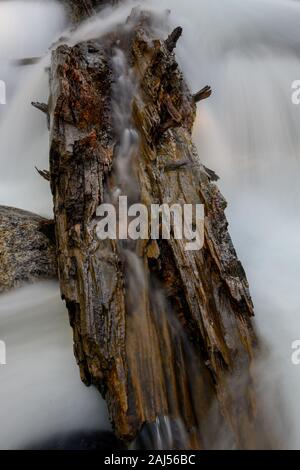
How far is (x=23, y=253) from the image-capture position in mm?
3531

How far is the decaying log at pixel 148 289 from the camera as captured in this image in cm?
234

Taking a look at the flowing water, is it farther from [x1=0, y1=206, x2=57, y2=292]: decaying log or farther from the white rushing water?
[x1=0, y1=206, x2=57, y2=292]: decaying log

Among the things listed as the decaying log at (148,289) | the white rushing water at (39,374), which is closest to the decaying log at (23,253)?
the white rushing water at (39,374)

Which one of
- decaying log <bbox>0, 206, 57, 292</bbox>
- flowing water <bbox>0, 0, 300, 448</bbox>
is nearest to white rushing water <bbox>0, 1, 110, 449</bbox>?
flowing water <bbox>0, 0, 300, 448</bbox>

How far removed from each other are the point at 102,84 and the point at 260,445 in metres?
3.26

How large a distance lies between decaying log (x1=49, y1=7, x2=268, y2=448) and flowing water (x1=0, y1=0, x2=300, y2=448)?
0.90 feet

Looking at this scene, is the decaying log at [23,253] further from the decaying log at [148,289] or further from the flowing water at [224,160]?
the decaying log at [148,289]

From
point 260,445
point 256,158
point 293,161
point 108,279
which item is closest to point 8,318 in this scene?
point 108,279

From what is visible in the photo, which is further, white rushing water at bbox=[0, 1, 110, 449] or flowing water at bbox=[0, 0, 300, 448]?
flowing water at bbox=[0, 0, 300, 448]

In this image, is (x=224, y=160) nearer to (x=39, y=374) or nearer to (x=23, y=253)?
(x=23, y=253)

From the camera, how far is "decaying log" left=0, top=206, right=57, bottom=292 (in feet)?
11.2

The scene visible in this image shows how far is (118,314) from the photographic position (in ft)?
8.05

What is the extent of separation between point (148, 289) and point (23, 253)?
Result: 1.57 meters

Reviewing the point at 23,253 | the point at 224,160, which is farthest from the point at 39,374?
the point at 224,160
